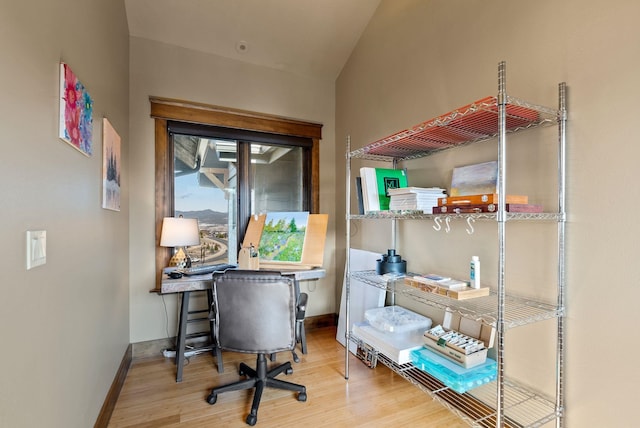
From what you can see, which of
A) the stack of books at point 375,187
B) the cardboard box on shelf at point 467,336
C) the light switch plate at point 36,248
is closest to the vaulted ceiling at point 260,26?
the stack of books at point 375,187

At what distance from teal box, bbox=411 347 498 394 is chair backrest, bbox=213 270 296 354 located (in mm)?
823

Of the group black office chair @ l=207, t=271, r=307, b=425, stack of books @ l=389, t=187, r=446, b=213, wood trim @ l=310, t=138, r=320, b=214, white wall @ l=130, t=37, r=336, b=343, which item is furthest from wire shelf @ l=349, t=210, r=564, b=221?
white wall @ l=130, t=37, r=336, b=343

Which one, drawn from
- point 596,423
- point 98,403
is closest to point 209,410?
point 98,403

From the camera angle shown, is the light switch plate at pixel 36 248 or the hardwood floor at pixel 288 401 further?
the hardwood floor at pixel 288 401

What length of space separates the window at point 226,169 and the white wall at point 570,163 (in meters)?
1.54

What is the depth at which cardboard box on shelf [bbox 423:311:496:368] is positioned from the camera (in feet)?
5.53

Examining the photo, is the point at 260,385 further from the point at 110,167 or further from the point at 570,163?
the point at 570,163

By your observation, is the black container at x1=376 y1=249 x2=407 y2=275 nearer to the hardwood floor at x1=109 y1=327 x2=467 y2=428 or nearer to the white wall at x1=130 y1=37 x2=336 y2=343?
the hardwood floor at x1=109 y1=327 x2=467 y2=428

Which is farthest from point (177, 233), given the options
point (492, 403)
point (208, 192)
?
point (492, 403)

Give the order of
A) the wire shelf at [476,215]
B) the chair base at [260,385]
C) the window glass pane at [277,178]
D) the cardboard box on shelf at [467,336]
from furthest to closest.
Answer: the window glass pane at [277,178] → the chair base at [260,385] → the cardboard box on shelf at [467,336] → the wire shelf at [476,215]

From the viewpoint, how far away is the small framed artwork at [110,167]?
72.2 inches

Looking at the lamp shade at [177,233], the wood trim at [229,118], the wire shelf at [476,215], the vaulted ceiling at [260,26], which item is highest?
the vaulted ceiling at [260,26]

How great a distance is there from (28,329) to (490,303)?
2084mm

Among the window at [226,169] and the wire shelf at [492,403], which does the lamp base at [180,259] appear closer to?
the window at [226,169]
